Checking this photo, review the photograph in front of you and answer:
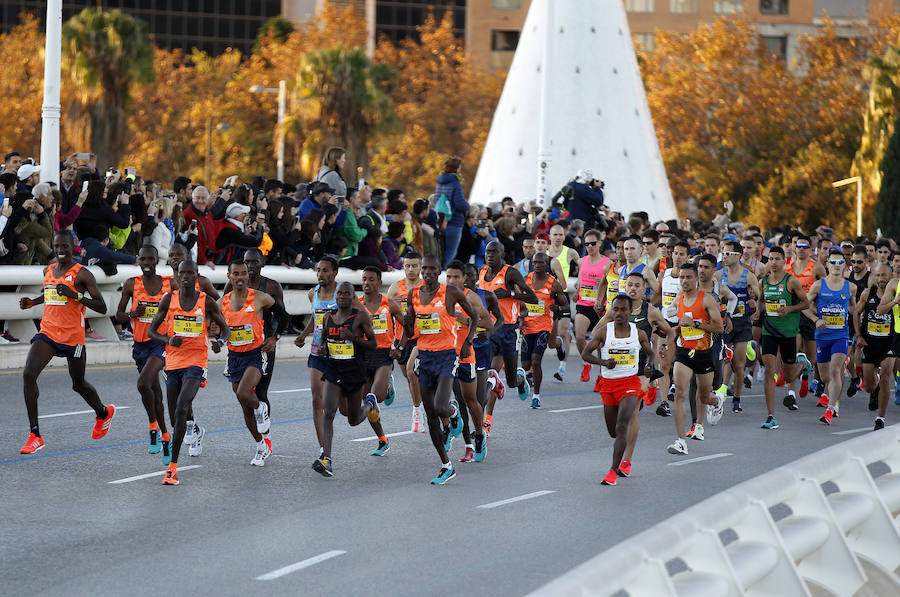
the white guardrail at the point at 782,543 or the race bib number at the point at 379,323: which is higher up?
the race bib number at the point at 379,323

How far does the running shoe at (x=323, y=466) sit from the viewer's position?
455 inches

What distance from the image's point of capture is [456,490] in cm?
1113

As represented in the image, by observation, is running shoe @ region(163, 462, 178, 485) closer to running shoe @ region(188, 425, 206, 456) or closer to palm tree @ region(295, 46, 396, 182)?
running shoe @ region(188, 425, 206, 456)

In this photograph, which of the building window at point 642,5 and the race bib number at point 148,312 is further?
the building window at point 642,5

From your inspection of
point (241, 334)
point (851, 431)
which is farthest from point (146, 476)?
point (851, 431)

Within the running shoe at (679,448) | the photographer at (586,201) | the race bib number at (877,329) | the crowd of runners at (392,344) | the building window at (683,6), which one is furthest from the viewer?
the building window at (683,6)

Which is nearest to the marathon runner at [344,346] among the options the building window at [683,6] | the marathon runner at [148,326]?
the marathon runner at [148,326]

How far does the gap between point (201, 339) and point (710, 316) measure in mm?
4959

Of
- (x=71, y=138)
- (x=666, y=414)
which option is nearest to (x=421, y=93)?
(x=71, y=138)

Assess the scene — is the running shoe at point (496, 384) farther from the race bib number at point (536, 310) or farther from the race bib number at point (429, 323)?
the race bib number at point (536, 310)

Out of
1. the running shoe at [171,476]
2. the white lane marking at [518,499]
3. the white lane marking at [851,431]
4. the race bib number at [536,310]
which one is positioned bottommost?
the white lane marking at [851,431]

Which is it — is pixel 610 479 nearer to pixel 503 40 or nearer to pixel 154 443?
pixel 154 443

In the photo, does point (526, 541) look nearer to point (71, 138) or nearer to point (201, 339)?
point (201, 339)

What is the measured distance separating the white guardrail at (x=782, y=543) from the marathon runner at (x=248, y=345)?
19.1 feet
